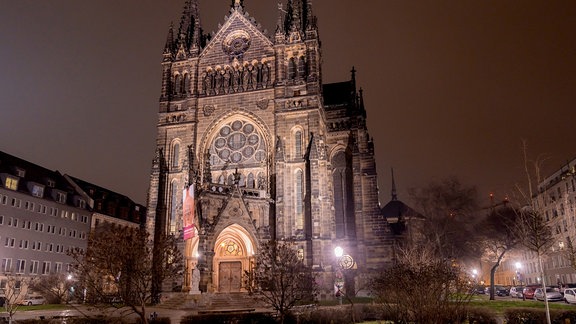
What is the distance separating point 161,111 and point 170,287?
1726cm

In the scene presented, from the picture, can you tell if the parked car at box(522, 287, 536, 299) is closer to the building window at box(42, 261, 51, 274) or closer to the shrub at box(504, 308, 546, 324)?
the shrub at box(504, 308, 546, 324)

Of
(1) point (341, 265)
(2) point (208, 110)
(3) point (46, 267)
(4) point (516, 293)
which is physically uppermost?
(2) point (208, 110)

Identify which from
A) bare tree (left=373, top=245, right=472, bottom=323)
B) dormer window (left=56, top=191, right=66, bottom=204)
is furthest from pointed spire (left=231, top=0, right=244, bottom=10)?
bare tree (left=373, top=245, right=472, bottom=323)

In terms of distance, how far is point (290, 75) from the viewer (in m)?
45.0

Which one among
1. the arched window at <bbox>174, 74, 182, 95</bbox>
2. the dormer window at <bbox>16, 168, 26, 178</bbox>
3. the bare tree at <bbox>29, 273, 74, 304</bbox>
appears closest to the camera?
the bare tree at <bbox>29, 273, 74, 304</bbox>

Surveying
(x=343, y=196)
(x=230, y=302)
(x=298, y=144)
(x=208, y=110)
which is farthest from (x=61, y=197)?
(x=230, y=302)

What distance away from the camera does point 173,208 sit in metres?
43.3

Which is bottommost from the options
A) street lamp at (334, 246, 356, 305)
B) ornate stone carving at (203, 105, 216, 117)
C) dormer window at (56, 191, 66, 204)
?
street lamp at (334, 246, 356, 305)

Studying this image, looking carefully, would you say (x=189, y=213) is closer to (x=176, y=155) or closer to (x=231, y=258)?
(x=231, y=258)

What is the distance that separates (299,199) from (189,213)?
9571mm

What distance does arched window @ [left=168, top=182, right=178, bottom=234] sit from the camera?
42.5 metres

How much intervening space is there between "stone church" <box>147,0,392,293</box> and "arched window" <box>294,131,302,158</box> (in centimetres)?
10

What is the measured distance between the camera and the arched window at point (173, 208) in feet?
139

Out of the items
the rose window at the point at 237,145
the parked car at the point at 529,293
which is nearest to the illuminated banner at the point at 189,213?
the rose window at the point at 237,145
